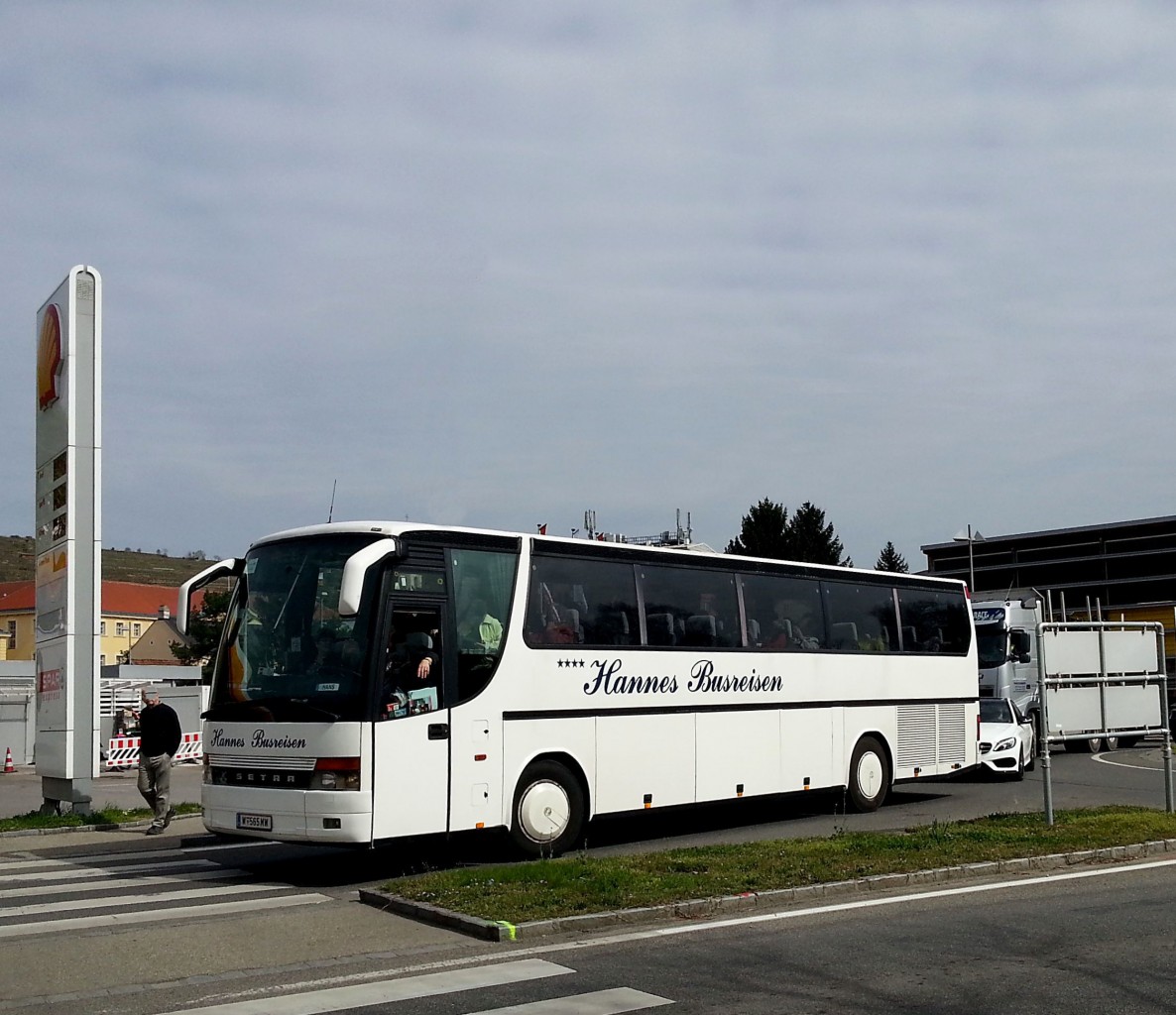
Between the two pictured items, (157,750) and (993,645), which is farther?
(993,645)

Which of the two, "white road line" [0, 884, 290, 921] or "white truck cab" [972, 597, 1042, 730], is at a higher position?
"white truck cab" [972, 597, 1042, 730]

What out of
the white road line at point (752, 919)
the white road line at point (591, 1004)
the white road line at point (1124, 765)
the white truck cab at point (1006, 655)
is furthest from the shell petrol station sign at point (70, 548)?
the white truck cab at point (1006, 655)

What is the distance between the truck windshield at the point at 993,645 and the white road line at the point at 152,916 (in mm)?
24900

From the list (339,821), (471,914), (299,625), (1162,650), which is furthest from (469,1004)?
(1162,650)

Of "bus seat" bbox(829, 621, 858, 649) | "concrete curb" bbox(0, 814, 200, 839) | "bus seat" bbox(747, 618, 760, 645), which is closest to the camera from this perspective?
"bus seat" bbox(747, 618, 760, 645)

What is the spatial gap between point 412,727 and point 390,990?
15.8 feet

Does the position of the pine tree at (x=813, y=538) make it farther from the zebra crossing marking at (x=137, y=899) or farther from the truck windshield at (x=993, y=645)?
the zebra crossing marking at (x=137, y=899)

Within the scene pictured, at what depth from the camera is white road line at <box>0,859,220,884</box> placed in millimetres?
13073

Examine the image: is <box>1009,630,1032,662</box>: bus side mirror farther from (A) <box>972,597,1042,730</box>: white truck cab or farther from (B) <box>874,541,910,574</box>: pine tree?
(B) <box>874,541,910,574</box>: pine tree

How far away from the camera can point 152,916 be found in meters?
10.5

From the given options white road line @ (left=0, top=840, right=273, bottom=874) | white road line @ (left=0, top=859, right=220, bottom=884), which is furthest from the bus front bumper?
white road line @ (left=0, top=840, right=273, bottom=874)

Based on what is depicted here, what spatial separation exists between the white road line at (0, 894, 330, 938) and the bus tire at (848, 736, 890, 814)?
875 centimetres

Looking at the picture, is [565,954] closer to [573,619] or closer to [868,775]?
[573,619]

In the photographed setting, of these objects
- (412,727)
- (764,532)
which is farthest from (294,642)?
(764,532)
